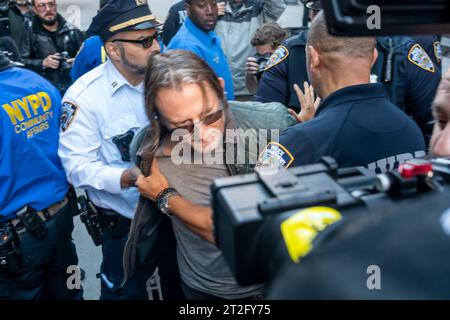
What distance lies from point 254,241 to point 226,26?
153 inches

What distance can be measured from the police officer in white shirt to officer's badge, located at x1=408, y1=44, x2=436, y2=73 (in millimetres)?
1242

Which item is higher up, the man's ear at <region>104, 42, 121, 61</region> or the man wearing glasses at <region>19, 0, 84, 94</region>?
the man's ear at <region>104, 42, 121, 61</region>

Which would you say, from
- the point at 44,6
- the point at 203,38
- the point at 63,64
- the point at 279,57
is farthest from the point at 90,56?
the point at 44,6

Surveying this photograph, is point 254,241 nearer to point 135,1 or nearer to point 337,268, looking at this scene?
point 337,268

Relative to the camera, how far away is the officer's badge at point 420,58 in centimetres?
227

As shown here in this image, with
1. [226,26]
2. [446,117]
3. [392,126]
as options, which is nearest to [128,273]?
[392,126]

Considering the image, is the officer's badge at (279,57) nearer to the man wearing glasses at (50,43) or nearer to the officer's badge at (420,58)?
the officer's badge at (420,58)

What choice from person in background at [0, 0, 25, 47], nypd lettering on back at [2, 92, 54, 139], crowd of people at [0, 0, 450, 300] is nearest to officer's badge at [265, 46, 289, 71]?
crowd of people at [0, 0, 450, 300]

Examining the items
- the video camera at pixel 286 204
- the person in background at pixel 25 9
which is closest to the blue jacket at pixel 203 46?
the video camera at pixel 286 204

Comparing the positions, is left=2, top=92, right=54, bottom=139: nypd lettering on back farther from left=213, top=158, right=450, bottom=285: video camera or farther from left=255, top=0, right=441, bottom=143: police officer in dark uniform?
left=213, top=158, right=450, bottom=285: video camera

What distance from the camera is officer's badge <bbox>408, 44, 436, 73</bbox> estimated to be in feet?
7.44

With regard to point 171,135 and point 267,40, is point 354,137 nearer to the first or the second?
point 171,135

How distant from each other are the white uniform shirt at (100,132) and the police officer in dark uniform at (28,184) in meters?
0.14

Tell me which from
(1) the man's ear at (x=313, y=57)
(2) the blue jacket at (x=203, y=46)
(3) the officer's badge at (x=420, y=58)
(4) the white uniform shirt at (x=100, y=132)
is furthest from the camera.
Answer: (2) the blue jacket at (x=203, y=46)
